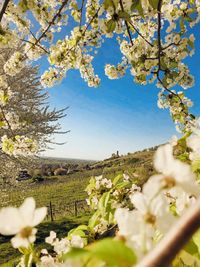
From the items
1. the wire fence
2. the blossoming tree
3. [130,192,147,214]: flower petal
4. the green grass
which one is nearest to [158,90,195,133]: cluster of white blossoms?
the blossoming tree

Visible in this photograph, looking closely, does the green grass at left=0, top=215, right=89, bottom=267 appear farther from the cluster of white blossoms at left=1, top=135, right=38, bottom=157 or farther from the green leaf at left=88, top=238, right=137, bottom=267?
the green leaf at left=88, top=238, right=137, bottom=267

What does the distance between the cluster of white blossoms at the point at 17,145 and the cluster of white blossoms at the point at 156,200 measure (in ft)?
17.0

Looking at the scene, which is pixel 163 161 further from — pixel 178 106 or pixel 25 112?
pixel 25 112

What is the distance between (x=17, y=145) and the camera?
19.6ft

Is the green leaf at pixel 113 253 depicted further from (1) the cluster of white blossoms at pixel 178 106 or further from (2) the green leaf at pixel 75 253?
(1) the cluster of white blossoms at pixel 178 106

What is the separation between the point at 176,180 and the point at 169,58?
407 cm

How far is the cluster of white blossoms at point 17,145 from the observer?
557 centimetres

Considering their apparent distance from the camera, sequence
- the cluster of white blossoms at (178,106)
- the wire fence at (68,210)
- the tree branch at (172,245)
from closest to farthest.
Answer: the tree branch at (172,245) < the cluster of white blossoms at (178,106) < the wire fence at (68,210)

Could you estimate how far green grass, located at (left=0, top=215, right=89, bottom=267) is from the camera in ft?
39.1

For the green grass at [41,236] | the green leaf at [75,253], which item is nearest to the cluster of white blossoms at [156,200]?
the green leaf at [75,253]

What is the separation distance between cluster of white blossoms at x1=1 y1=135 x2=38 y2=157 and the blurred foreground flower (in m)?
5.09

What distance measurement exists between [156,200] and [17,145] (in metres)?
5.58

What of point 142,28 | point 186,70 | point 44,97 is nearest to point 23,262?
point 186,70

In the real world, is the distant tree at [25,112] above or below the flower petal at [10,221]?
above
